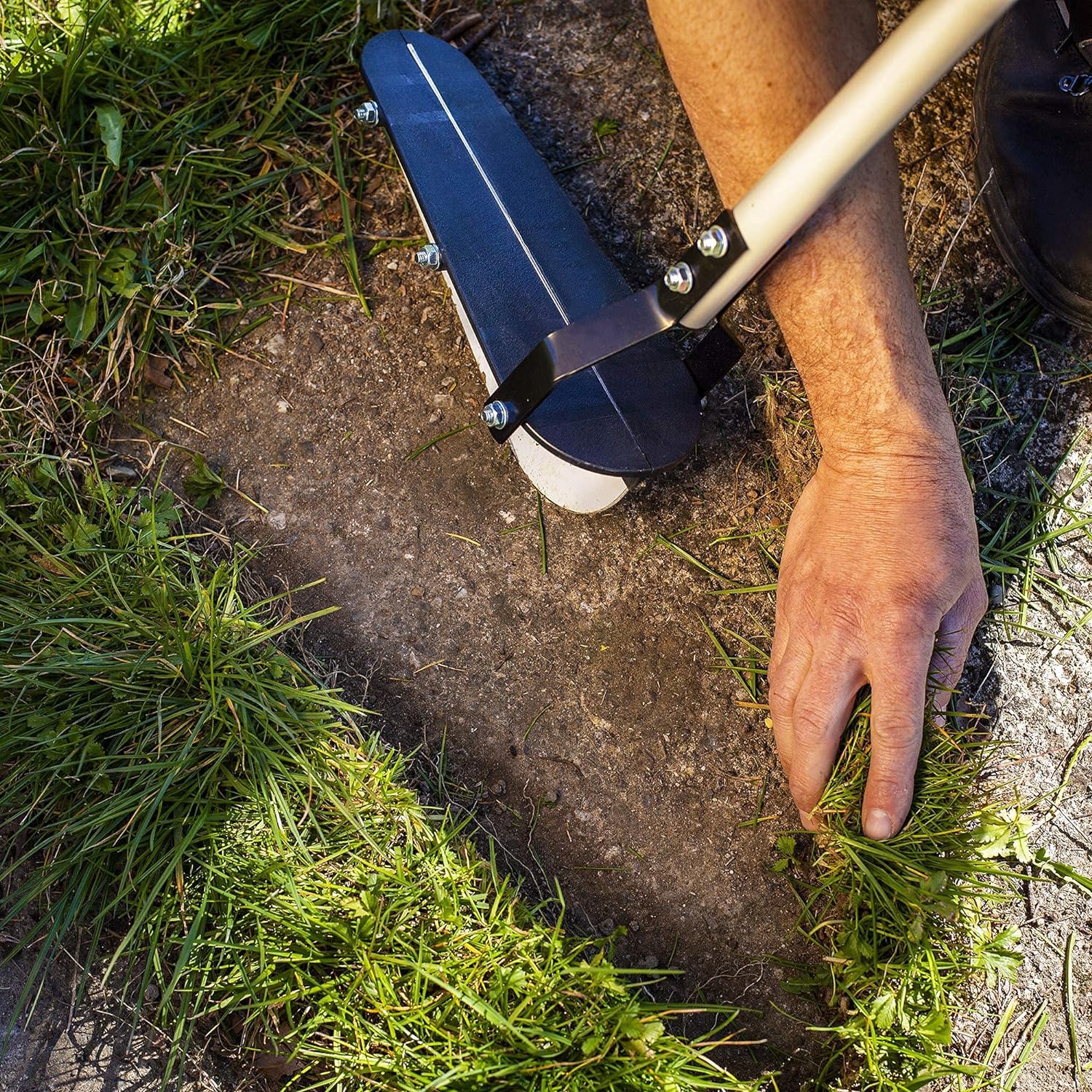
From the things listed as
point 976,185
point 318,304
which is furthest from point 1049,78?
point 318,304

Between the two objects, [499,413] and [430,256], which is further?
[430,256]

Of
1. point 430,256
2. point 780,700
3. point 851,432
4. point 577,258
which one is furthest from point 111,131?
point 780,700

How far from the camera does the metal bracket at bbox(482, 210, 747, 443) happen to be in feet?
4.70

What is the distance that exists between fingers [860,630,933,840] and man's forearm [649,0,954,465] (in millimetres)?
367

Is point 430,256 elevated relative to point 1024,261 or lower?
elevated

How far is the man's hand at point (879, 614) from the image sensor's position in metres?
1.55

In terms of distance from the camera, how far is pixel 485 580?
6.51ft

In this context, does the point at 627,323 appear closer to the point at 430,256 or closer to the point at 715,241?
the point at 715,241

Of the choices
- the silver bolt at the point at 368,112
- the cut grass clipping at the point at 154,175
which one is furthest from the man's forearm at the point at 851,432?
the cut grass clipping at the point at 154,175

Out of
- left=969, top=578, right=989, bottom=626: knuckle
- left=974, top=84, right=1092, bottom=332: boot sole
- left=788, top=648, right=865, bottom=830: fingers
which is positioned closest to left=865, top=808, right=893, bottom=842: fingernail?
left=788, top=648, right=865, bottom=830: fingers

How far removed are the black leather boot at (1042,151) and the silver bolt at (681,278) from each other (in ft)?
3.69

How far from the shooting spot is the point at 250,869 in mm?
1668

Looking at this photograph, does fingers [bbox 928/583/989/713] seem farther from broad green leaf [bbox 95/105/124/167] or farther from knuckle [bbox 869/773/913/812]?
broad green leaf [bbox 95/105/124/167]

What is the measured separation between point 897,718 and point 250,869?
119 cm
